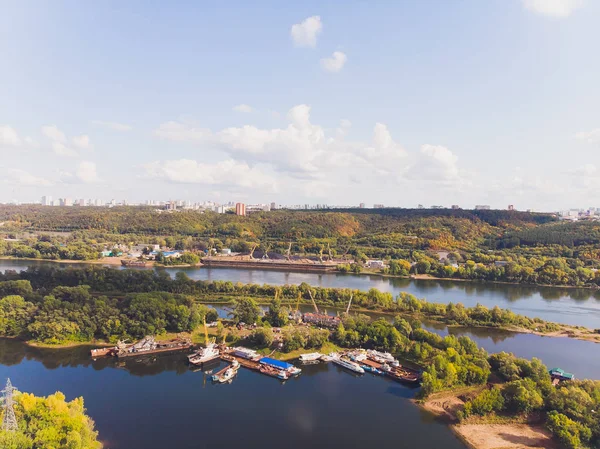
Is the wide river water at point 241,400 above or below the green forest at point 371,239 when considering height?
below

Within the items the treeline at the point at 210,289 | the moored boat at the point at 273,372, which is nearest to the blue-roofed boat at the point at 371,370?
the moored boat at the point at 273,372

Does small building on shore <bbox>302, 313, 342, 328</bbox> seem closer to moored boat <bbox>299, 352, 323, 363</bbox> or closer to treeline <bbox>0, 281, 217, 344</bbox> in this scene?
moored boat <bbox>299, 352, 323, 363</bbox>

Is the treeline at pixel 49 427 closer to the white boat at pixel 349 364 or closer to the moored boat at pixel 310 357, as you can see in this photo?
the moored boat at pixel 310 357

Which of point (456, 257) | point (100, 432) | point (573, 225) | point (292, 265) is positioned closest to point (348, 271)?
point (292, 265)

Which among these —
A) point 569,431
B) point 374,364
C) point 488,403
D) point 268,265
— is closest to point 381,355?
point 374,364

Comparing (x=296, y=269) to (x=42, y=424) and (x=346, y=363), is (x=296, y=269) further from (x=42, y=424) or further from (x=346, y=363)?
(x=42, y=424)

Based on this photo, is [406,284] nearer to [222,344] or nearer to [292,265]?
[292,265]
